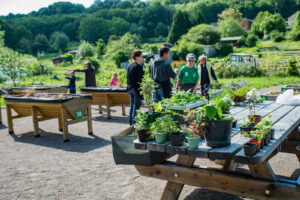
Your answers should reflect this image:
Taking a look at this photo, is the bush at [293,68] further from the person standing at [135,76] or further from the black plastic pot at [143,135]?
the black plastic pot at [143,135]

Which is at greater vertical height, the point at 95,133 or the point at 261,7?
the point at 261,7

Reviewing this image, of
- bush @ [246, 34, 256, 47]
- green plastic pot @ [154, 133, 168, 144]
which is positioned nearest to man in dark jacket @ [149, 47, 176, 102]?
green plastic pot @ [154, 133, 168, 144]

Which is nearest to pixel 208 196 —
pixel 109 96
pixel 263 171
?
pixel 263 171

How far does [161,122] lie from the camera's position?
2514 millimetres

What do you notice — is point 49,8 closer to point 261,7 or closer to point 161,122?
point 261,7

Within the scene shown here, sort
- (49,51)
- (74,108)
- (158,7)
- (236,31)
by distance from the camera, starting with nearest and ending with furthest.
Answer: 1. (74,108)
2. (236,31)
3. (49,51)
4. (158,7)

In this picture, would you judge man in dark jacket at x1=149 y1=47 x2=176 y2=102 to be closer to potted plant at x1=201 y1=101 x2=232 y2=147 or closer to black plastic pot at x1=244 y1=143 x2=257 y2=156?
potted plant at x1=201 y1=101 x2=232 y2=147

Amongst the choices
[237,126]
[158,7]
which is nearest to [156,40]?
[158,7]

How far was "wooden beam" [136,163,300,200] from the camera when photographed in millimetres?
2346

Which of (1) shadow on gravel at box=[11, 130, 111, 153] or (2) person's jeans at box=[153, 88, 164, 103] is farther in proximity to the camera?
(2) person's jeans at box=[153, 88, 164, 103]

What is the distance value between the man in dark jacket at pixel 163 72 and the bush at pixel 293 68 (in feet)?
50.4

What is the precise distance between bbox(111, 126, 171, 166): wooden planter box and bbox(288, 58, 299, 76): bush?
18.4m

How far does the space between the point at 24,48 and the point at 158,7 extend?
182ft

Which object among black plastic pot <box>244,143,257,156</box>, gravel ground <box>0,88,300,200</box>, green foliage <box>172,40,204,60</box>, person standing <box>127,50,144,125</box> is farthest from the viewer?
green foliage <box>172,40,204,60</box>
